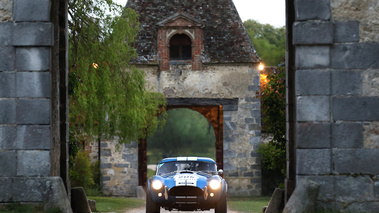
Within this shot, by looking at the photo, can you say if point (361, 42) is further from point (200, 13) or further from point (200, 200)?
point (200, 13)

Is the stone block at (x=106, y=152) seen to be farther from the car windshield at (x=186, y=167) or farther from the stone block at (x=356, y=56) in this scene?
the stone block at (x=356, y=56)

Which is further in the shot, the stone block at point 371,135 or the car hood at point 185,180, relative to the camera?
the car hood at point 185,180

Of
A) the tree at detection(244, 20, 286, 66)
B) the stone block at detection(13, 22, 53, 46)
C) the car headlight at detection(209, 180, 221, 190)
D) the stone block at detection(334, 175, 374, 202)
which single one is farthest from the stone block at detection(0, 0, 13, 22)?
the tree at detection(244, 20, 286, 66)

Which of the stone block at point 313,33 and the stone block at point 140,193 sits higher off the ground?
the stone block at point 313,33

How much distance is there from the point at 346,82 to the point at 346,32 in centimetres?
65

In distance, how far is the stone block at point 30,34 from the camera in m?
7.82

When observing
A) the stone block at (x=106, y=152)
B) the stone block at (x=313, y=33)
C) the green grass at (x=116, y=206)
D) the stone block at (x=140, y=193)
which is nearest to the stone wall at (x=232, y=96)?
the stone block at (x=106, y=152)

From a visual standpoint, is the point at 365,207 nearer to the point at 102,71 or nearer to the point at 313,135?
the point at 313,135

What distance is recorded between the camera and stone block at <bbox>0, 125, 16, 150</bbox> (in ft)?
25.5

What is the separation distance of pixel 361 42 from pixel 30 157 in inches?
179

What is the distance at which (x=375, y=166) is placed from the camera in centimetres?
774

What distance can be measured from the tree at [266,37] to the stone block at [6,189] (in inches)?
1389

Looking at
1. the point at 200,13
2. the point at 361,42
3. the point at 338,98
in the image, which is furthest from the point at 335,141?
the point at 200,13

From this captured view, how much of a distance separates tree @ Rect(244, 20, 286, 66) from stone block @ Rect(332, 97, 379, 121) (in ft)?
113
